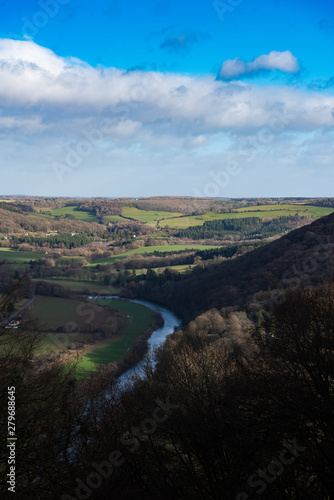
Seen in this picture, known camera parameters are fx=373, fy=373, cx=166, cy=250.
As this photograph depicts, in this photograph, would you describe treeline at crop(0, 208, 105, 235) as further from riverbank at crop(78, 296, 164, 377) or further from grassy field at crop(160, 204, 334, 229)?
riverbank at crop(78, 296, 164, 377)

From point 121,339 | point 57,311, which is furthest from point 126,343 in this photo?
point 57,311

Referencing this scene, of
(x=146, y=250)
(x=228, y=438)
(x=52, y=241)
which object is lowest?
(x=146, y=250)

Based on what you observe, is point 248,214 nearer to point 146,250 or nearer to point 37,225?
point 146,250

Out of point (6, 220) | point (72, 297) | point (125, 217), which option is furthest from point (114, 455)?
point (125, 217)

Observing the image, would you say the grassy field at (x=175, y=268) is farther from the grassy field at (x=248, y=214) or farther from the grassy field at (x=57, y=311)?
the grassy field at (x=248, y=214)

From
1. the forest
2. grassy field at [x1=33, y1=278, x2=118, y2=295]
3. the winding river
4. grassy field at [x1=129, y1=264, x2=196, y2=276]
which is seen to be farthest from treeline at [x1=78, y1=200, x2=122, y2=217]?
the winding river

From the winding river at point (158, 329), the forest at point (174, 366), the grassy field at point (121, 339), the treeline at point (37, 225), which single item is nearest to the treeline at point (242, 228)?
the forest at point (174, 366)

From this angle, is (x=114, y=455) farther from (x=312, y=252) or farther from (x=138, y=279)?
(x=138, y=279)
